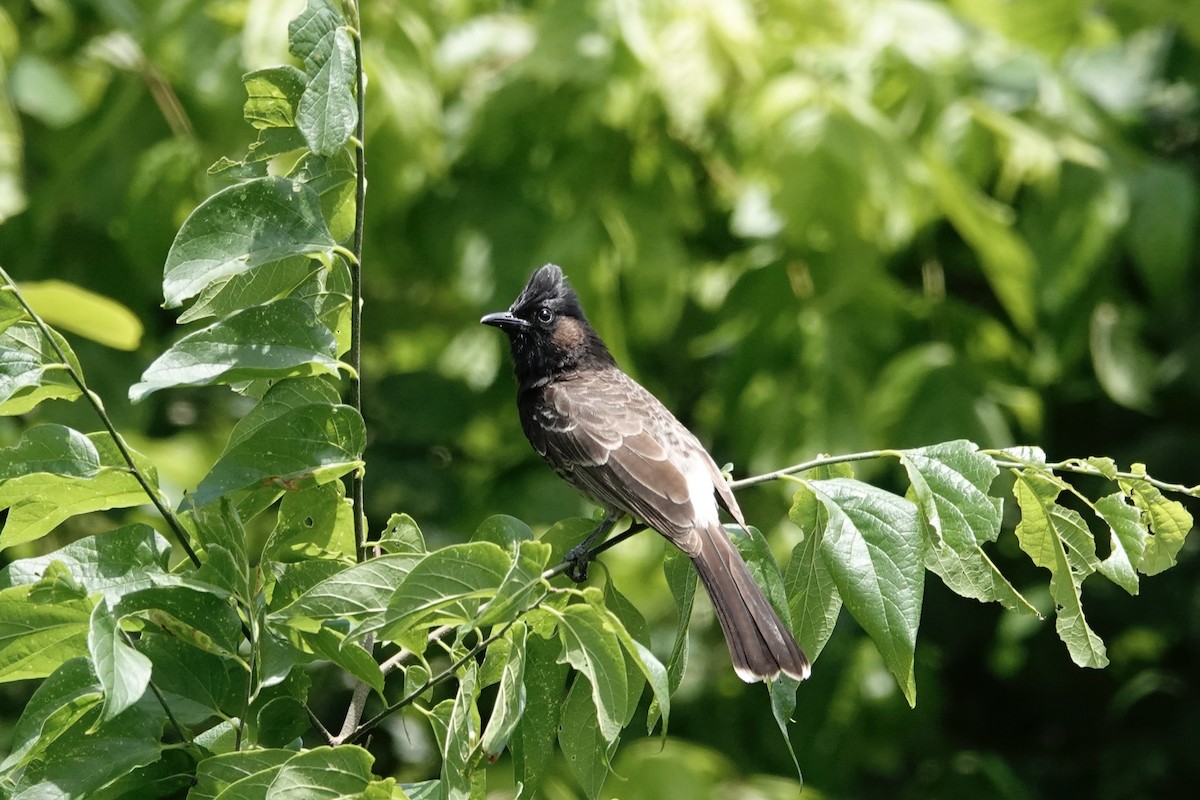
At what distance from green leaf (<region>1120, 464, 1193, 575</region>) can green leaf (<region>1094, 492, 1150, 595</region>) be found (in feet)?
0.14

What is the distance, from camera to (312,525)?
2.05 m

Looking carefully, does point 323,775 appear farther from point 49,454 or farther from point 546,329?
point 546,329

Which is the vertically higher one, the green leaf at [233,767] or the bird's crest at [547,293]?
the green leaf at [233,767]

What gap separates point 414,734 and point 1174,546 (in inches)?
165

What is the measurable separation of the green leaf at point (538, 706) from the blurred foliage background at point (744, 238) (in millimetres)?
2849

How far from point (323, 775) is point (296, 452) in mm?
457

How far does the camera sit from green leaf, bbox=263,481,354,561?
2021mm

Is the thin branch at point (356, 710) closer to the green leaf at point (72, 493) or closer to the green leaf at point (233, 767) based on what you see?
the green leaf at point (233, 767)

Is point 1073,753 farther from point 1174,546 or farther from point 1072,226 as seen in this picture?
point 1174,546

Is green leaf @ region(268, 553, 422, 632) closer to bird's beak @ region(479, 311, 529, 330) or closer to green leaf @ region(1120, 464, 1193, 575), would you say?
green leaf @ region(1120, 464, 1193, 575)

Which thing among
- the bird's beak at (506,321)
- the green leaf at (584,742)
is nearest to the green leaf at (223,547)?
the green leaf at (584,742)

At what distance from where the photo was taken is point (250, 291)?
203 cm

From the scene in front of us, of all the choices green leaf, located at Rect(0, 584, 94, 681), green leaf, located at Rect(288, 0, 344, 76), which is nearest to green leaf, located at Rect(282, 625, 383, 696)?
green leaf, located at Rect(0, 584, 94, 681)

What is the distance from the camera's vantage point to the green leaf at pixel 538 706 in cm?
200
